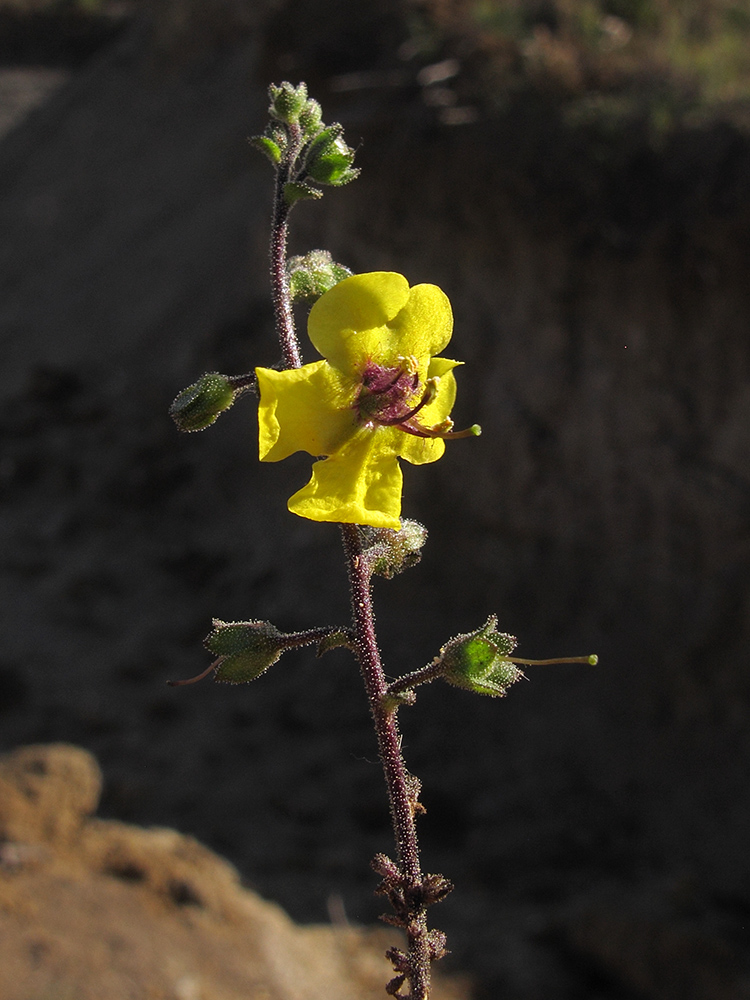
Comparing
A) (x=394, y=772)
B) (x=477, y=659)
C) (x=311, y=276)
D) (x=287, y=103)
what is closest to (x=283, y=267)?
(x=311, y=276)

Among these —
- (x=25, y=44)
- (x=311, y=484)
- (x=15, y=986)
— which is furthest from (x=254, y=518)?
(x=25, y=44)

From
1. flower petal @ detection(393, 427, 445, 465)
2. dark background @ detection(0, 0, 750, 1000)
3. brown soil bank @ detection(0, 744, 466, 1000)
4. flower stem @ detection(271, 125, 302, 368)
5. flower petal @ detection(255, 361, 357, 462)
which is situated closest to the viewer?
flower petal @ detection(255, 361, 357, 462)

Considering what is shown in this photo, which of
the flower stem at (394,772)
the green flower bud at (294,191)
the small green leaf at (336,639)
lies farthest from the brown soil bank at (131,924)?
the green flower bud at (294,191)

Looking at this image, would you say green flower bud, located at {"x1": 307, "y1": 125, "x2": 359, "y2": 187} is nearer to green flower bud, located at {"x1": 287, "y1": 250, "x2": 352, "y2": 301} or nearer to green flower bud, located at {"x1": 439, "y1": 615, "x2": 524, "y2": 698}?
green flower bud, located at {"x1": 287, "y1": 250, "x2": 352, "y2": 301}

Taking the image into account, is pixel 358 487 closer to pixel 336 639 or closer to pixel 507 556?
pixel 336 639

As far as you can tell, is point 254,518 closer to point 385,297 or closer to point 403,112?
point 403,112

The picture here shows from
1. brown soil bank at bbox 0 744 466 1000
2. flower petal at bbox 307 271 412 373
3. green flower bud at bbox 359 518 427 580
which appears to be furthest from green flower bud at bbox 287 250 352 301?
brown soil bank at bbox 0 744 466 1000

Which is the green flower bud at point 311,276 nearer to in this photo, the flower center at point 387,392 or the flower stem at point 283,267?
the flower stem at point 283,267

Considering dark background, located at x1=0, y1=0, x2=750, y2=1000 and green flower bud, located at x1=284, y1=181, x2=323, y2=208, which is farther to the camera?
dark background, located at x1=0, y1=0, x2=750, y2=1000
